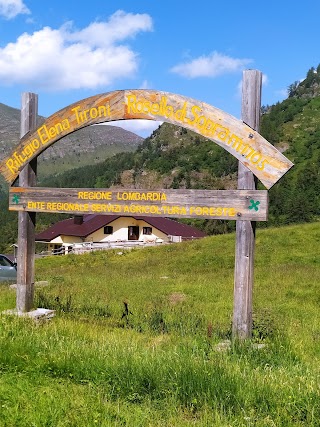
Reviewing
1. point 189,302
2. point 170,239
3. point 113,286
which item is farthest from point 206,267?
point 170,239

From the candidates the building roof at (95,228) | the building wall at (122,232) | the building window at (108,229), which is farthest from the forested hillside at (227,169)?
the building window at (108,229)

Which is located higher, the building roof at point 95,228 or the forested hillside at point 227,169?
the forested hillside at point 227,169

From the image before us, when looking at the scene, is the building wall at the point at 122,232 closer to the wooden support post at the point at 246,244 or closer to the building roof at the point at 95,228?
the building roof at the point at 95,228

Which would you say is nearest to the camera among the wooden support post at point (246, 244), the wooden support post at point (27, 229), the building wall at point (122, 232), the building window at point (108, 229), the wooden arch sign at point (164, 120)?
the wooden arch sign at point (164, 120)

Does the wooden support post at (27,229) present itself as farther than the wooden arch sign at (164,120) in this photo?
Yes

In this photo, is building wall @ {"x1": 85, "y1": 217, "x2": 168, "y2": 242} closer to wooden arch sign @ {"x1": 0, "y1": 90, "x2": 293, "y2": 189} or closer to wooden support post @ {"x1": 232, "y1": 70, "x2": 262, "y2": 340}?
wooden arch sign @ {"x1": 0, "y1": 90, "x2": 293, "y2": 189}

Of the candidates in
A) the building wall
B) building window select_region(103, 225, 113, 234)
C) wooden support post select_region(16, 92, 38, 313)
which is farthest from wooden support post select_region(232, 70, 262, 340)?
building window select_region(103, 225, 113, 234)

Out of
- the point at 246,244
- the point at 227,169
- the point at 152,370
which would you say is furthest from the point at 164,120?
the point at 227,169

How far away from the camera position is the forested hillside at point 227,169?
289 feet

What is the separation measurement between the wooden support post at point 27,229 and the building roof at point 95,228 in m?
60.1

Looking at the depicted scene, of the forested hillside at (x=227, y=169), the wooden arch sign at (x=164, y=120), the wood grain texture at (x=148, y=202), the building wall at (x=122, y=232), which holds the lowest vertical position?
the building wall at (x=122, y=232)

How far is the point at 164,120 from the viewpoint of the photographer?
23.1 feet

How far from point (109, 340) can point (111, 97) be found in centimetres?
377

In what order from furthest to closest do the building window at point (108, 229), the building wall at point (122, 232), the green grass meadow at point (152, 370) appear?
the building window at point (108, 229)
the building wall at point (122, 232)
the green grass meadow at point (152, 370)
